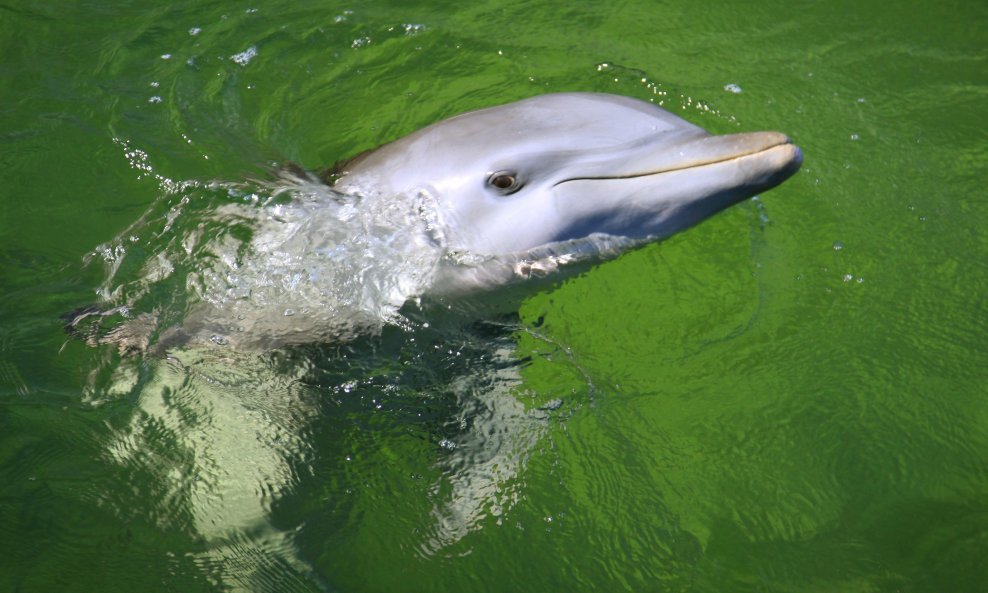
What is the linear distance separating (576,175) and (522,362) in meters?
1.45

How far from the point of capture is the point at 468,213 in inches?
129

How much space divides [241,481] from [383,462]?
0.65 m

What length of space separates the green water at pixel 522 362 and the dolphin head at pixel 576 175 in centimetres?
76

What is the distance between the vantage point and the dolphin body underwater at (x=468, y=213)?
306 cm

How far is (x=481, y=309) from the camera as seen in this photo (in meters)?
3.66

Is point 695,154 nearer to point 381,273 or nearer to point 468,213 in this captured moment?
point 468,213

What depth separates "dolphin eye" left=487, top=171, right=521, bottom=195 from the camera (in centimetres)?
320

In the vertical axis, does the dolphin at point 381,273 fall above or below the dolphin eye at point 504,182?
below

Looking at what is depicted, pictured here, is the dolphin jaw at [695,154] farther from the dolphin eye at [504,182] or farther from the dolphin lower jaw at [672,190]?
the dolphin eye at [504,182]

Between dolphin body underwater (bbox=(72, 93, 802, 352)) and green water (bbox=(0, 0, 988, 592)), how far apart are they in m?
0.24

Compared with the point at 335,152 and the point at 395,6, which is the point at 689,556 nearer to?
the point at 335,152

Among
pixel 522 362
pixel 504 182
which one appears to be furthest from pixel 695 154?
pixel 522 362

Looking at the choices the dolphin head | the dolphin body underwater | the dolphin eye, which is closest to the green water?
the dolphin body underwater

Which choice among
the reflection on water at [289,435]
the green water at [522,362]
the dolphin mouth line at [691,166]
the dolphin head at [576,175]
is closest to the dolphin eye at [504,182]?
the dolphin head at [576,175]
